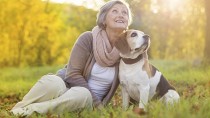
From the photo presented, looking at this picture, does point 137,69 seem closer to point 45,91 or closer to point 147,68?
point 147,68

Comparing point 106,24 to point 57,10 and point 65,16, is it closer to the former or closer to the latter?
point 57,10

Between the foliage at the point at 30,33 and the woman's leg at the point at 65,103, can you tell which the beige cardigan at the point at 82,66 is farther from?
the foliage at the point at 30,33

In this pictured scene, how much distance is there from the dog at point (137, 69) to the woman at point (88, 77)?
215 millimetres

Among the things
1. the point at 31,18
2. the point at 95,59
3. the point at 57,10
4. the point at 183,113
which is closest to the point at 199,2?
the point at 31,18

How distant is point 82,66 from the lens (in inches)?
210

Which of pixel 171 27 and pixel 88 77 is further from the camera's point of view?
pixel 171 27

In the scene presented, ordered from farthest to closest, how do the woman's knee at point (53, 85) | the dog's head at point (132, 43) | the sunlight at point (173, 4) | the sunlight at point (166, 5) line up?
the sunlight at point (173, 4)
the sunlight at point (166, 5)
the woman's knee at point (53, 85)
the dog's head at point (132, 43)

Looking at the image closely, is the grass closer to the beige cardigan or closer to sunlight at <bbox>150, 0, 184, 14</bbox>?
the beige cardigan

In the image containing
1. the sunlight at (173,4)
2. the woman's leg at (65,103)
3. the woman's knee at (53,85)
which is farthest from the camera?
A: the sunlight at (173,4)

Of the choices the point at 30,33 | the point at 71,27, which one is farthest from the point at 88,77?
the point at 71,27

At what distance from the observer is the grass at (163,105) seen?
11.6 feet

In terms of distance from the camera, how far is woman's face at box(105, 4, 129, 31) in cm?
518

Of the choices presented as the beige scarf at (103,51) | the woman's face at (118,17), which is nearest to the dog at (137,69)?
the beige scarf at (103,51)

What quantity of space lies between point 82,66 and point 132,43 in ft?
2.63
